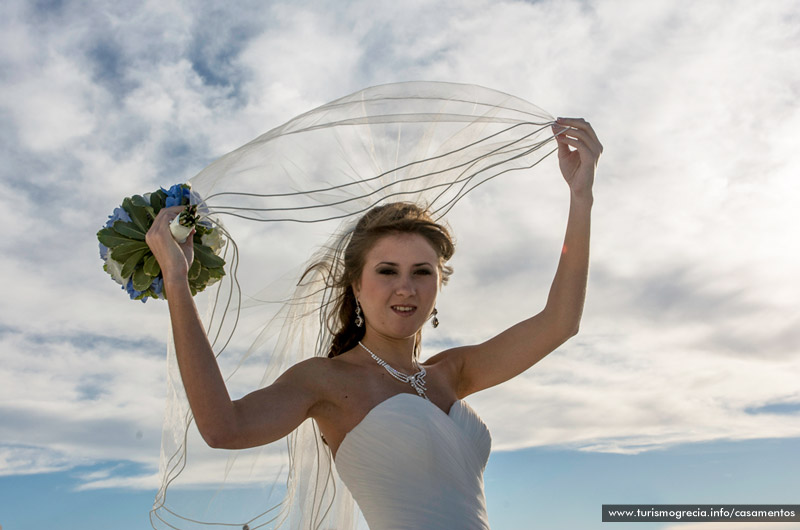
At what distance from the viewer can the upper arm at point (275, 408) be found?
3529 mm

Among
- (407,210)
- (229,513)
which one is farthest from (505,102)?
(229,513)

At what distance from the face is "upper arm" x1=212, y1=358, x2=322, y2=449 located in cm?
54

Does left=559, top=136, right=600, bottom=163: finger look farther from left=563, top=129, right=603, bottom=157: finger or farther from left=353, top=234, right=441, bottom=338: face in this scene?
left=353, top=234, right=441, bottom=338: face

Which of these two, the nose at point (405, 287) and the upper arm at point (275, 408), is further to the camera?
the nose at point (405, 287)

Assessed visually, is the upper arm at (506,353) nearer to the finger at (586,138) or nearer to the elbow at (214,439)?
the finger at (586,138)

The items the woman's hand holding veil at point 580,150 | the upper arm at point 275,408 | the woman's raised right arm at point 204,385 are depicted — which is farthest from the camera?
the woman's hand holding veil at point 580,150

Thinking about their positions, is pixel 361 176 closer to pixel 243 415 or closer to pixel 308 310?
pixel 308 310

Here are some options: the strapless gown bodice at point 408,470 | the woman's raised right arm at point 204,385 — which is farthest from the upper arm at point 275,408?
the strapless gown bodice at point 408,470

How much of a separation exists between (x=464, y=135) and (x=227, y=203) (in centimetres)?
163

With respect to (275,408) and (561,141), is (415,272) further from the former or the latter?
(561,141)

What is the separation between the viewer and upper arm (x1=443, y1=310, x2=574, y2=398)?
197 inches

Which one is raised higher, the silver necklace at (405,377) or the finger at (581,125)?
the finger at (581,125)

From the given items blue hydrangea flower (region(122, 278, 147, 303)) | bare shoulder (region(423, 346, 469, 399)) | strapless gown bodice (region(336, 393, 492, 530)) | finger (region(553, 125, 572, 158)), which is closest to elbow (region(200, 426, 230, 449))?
strapless gown bodice (region(336, 393, 492, 530))

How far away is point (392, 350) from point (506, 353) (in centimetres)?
89
